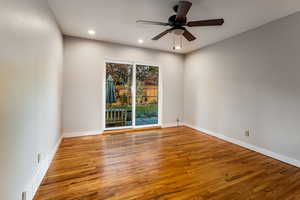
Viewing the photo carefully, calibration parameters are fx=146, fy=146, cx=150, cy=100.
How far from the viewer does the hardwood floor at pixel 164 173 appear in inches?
66.3

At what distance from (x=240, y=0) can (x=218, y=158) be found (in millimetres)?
2534

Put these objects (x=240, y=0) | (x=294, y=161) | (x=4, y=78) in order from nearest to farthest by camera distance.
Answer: (x=4, y=78)
(x=240, y=0)
(x=294, y=161)

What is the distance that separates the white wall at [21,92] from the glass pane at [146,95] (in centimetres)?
273

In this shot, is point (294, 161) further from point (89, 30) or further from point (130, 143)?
point (89, 30)

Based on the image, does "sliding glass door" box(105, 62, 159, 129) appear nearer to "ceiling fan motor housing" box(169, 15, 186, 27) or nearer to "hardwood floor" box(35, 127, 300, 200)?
"hardwood floor" box(35, 127, 300, 200)

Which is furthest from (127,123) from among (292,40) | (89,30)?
(292,40)

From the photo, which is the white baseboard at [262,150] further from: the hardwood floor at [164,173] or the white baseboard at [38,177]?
the white baseboard at [38,177]

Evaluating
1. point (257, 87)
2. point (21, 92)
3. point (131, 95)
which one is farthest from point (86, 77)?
point (257, 87)

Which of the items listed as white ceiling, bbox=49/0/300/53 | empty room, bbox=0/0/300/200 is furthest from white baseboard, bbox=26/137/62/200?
white ceiling, bbox=49/0/300/53

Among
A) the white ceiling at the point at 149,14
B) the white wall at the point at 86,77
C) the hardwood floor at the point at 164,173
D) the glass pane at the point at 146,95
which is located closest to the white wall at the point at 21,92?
the hardwood floor at the point at 164,173

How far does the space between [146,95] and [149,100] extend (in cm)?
19

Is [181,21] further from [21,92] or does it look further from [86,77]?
[86,77]

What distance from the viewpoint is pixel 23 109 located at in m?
1.42

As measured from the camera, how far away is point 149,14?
2547 mm
